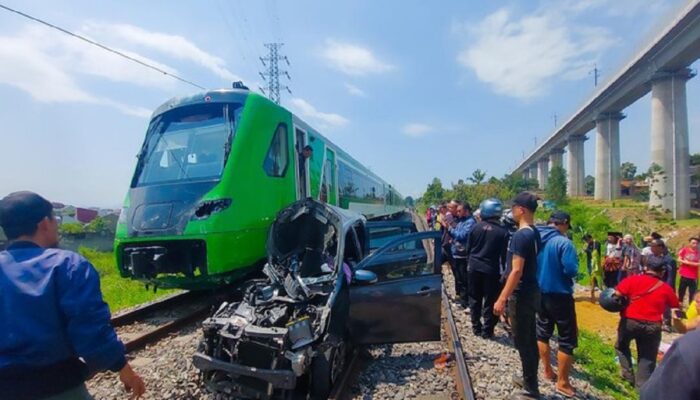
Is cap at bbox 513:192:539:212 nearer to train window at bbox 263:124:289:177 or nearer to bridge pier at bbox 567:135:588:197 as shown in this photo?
train window at bbox 263:124:289:177

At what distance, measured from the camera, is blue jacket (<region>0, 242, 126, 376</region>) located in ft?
6.13

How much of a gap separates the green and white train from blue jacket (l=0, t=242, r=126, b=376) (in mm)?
3572

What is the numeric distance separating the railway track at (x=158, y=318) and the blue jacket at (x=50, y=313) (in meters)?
3.59

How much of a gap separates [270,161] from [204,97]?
4.95 feet

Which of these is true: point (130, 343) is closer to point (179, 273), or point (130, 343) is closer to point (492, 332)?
point (179, 273)

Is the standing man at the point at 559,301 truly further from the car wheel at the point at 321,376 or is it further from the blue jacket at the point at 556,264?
the car wheel at the point at 321,376

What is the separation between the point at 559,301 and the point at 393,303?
173 centimetres

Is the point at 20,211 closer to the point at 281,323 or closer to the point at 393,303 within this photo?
the point at 281,323

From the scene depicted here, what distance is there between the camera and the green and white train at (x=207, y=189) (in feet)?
18.8

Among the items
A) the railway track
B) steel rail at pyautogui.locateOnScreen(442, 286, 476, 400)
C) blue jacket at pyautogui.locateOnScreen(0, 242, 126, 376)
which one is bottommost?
the railway track

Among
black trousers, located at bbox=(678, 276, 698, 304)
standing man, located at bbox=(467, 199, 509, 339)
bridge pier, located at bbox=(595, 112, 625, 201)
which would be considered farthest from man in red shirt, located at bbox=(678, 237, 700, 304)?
bridge pier, located at bbox=(595, 112, 625, 201)

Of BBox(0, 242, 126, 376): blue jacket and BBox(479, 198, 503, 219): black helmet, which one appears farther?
BBox(479, 198, 503, 219): black helmet

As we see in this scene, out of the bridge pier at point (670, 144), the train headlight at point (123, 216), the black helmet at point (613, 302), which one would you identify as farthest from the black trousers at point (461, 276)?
the bridge pier at point (670, 144)

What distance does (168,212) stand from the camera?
589 centimetres
